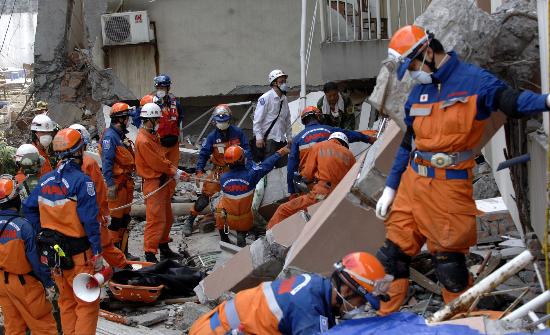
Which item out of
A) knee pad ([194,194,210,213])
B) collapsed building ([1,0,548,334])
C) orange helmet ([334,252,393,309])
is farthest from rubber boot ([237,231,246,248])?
orange helmet ([334,252,393,309])

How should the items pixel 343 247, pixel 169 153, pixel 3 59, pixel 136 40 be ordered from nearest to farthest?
pixel 343 247 < pixel 169 153 < pixel 136 40 < pixel 3 59

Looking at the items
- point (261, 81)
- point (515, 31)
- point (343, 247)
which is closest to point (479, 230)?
point (343, 247)

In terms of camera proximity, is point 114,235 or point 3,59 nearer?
point 114,235

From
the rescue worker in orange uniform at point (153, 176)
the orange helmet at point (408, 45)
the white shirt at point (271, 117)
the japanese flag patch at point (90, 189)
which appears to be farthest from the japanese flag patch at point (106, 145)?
the orange helmet at point (408, 45)

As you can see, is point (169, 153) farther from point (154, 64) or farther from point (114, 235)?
point (154, 64)

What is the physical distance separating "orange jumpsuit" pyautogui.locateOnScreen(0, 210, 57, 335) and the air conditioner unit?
26.6ft

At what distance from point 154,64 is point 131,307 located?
7332 mm

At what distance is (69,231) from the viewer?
6.94m

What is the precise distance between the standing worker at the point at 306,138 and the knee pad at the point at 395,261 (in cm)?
387

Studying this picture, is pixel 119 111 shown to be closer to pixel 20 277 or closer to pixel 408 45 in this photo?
pixel 20 277

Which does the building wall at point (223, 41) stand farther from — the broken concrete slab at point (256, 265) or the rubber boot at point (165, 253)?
the broken concrete slab at point (256, 265)

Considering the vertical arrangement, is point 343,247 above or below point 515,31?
below

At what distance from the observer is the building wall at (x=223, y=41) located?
1480cm

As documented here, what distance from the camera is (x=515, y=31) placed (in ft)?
19.6
